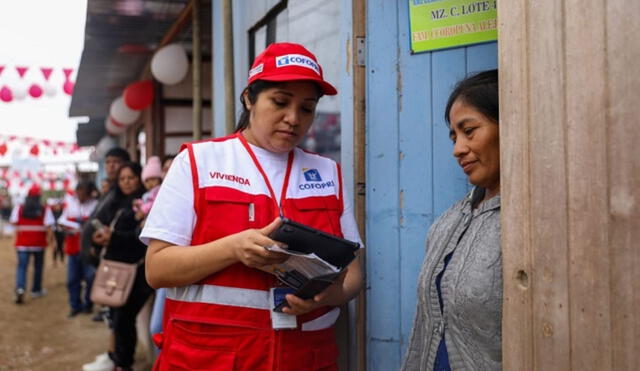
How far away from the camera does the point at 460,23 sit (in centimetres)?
216

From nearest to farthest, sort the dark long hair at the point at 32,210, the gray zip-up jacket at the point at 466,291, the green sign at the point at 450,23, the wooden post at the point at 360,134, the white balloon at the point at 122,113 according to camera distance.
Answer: the gray zip-up jacket at the point at 466,291
the green sign at the point at 450,23
the wooden post at the point at 360,134
the dark long hair at the point at 32,210
the white balloon at the point at 122,113

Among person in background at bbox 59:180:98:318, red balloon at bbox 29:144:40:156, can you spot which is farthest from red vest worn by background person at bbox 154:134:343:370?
red balloon at bbox 29:144:40:156

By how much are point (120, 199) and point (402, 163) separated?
3277 millimetres

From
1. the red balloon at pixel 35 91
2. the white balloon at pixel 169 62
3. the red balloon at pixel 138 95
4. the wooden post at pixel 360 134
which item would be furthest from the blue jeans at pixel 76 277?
the wooden post at pixel 360 134

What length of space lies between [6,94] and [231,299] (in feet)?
25.2

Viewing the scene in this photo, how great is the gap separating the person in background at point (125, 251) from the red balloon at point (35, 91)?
13.7 feet

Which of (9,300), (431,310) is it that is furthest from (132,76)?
(431,310)

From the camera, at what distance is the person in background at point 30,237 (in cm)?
857

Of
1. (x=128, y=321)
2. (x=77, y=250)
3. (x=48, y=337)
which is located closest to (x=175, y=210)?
(x=128, y=321)

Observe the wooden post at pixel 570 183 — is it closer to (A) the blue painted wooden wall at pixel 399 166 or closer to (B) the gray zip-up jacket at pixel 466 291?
(B) the gray zip-up jacket at pixel 466 291

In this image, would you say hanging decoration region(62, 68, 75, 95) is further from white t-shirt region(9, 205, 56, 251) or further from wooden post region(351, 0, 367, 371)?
wooden post region(351, 0, 367, 371)

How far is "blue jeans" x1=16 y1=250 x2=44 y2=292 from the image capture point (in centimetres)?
854

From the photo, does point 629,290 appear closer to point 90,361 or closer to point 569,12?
point 569,12

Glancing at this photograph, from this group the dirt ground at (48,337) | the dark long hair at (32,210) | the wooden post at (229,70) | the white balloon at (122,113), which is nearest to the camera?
the wooden post at (229,70)
